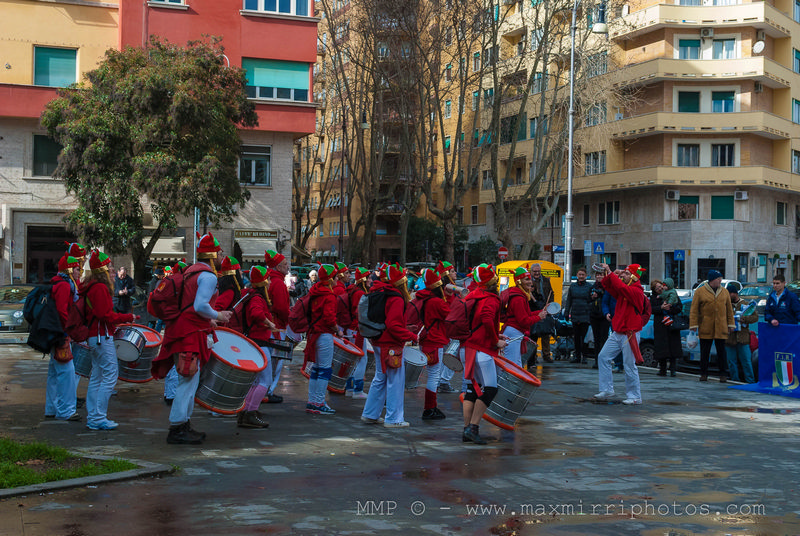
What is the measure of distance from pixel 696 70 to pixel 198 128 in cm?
3073

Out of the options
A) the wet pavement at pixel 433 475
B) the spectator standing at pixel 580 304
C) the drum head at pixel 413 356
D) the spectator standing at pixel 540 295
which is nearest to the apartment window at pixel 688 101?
the spectator standing at pixel 540 295

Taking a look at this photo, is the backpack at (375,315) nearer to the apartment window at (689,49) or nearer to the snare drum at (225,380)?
the snare drum at (225,380)

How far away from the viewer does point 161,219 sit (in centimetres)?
2948

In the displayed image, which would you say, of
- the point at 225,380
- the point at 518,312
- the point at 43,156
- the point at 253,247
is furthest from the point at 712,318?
the point at 43,156

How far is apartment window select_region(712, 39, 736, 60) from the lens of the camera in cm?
5041

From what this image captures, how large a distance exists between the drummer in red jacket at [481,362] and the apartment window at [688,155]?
144ft

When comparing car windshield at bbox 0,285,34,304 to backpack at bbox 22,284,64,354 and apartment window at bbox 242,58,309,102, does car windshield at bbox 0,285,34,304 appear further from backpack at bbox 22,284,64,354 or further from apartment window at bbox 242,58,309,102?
apartment window at bbox 242,58,309,102

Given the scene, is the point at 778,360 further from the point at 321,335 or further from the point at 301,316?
the point at 301,316

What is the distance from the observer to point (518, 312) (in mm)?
11594

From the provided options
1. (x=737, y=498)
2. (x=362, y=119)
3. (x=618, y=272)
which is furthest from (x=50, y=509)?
(x=362, y=119)

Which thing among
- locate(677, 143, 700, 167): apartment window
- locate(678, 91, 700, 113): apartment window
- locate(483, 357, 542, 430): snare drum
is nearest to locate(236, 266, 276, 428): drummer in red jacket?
locate(483, 357, 542, 430): snare drum

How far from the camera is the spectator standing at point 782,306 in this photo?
15469 mm

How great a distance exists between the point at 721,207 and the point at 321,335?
43.1 m

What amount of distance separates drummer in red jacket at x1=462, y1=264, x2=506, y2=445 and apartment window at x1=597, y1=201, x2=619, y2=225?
4567 cm
